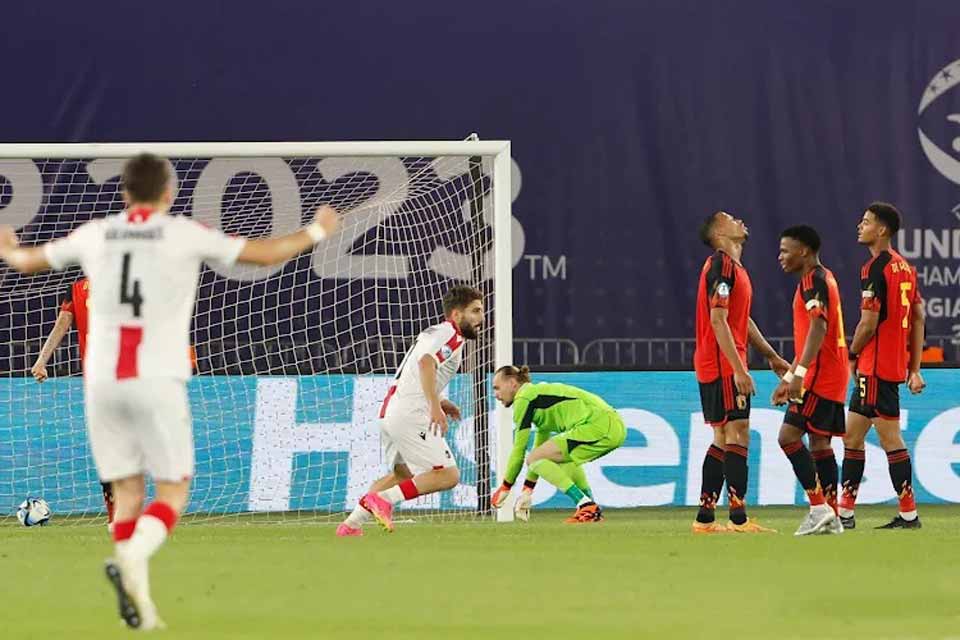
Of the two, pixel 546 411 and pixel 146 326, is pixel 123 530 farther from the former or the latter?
pixel 546 411

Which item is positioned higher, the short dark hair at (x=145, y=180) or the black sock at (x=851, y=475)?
the short dark hair at (x=145, y=180)

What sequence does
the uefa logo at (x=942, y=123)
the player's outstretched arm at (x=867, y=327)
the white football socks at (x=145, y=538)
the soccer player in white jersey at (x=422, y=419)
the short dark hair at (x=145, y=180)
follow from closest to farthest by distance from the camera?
the white football socks at (x=145, y=538) → the short dark hair at (x=145, y=180) → the soccer player in white jersey at (x=422, y=419) → the player's outstretched arm at (x=867, y=327) → the uefa logo at (x=942, y=123)

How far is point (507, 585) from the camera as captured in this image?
771 cm

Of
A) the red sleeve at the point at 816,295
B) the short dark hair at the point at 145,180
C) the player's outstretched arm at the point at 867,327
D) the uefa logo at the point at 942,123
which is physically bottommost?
the player's outstretched arm at the point at 867,327

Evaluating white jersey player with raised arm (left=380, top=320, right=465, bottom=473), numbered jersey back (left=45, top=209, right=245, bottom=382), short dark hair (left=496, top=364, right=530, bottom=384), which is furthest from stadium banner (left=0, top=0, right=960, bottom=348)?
numbered jersey back (left=45, top=209, right=245, bottom=382)

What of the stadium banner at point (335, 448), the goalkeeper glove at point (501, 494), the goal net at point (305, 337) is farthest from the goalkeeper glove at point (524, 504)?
the stadium banner at point (335, 448)

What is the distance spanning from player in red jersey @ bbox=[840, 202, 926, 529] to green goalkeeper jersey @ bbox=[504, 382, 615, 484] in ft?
6.65

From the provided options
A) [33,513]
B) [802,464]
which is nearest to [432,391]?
[802,464]

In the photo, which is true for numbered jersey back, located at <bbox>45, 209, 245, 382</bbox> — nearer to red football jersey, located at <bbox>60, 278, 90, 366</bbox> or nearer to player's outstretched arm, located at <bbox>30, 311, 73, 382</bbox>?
red football jersey, located at <bbox>60, 278, 90, 366</bbox>

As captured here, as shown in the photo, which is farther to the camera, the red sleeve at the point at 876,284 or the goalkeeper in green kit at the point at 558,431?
the goalkeeper in green kit at the point at 558,431

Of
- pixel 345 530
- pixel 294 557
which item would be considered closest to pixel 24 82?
pixel 345 530

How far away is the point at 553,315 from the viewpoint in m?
15.1

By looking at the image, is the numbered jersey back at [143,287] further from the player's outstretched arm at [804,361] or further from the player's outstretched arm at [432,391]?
the player's outstretched arm at [804,361]

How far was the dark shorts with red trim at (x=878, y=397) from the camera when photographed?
1093 cm
